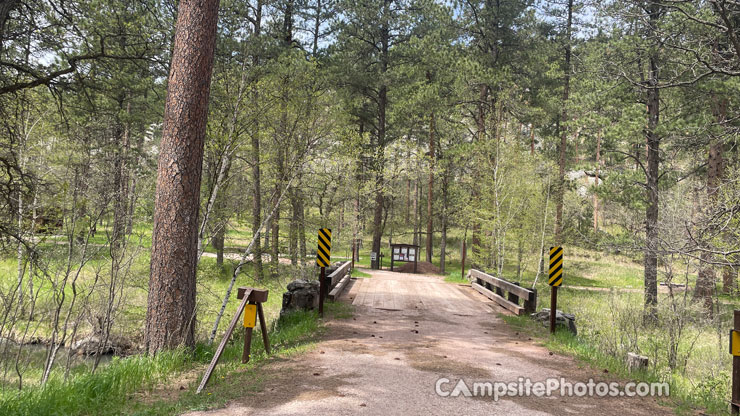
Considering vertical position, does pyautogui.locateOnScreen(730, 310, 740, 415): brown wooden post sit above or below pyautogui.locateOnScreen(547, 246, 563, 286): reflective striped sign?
below

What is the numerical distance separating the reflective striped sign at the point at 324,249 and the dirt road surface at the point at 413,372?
3.98 ft

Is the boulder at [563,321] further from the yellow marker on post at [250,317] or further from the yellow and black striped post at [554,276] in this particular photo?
the yellow marker on post at [250,317]

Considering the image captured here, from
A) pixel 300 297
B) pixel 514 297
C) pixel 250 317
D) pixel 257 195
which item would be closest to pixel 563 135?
pixel 514 297

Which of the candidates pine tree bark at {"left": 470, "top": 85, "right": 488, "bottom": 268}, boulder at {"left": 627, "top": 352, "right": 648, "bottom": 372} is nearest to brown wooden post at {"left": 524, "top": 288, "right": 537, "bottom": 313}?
boulder at {"left": 627, "top": 352, "right": 648, "bottom": 372}

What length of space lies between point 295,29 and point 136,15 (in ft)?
46.2

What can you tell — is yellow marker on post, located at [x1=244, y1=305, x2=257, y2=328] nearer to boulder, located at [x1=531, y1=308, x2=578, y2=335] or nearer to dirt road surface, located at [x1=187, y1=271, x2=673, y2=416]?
dirt road surface, located at [x1=187, y1=271, x2=673, y2=416]

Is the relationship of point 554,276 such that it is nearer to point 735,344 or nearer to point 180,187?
point 735,344

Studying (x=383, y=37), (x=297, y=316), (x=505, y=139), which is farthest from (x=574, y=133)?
(x=297, y=316)

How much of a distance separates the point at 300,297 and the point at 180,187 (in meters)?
4.12

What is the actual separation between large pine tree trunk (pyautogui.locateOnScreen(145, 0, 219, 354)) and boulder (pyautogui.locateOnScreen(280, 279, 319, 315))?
11.1 ft

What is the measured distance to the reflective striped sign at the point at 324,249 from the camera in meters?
9.37

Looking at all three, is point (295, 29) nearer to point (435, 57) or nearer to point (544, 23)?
point (435, 57)

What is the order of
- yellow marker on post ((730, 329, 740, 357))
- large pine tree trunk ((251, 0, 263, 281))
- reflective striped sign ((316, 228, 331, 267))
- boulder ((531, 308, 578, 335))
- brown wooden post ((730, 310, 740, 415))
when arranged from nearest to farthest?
brown wooden post ((730, 310, 740, 415))
yellow marker on post ((730, 329, 740, 357))
boulder ((531, 308, 578, 335))
reflective striped sign ((316, 228, 331, 267))
large pine tree trunk ((251, 0, 263, 281))

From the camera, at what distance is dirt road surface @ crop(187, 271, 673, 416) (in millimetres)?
4480
